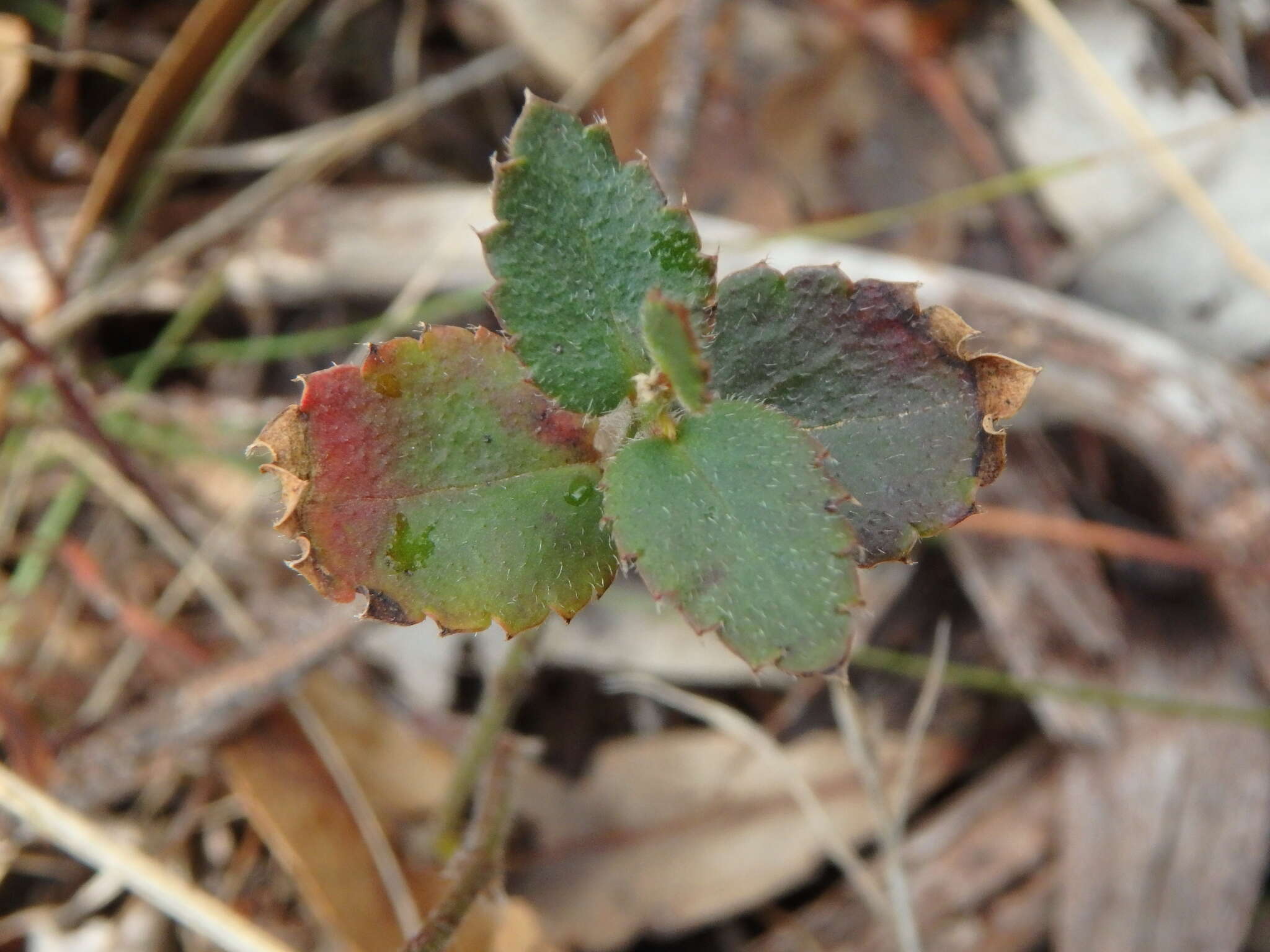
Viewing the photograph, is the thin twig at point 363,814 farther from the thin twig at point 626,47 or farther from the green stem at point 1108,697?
the thin twig at point 626,47

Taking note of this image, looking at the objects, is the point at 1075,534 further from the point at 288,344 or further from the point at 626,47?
the point at 288,344

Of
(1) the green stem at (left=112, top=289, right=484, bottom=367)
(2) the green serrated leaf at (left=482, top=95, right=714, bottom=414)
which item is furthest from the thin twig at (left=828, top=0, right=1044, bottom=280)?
(2) the green serrated leaf at (left=482, top=95, right=714, bottom=414)

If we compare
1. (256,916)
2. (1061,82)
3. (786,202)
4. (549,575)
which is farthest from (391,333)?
(1061,82)

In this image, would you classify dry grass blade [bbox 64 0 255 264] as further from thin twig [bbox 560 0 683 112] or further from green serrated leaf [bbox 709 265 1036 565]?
green serrated leaf [bbox 709 265 1036 565]

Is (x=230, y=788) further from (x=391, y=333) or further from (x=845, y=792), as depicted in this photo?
(x=845, y=792)

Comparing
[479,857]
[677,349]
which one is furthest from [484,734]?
[677,349]
